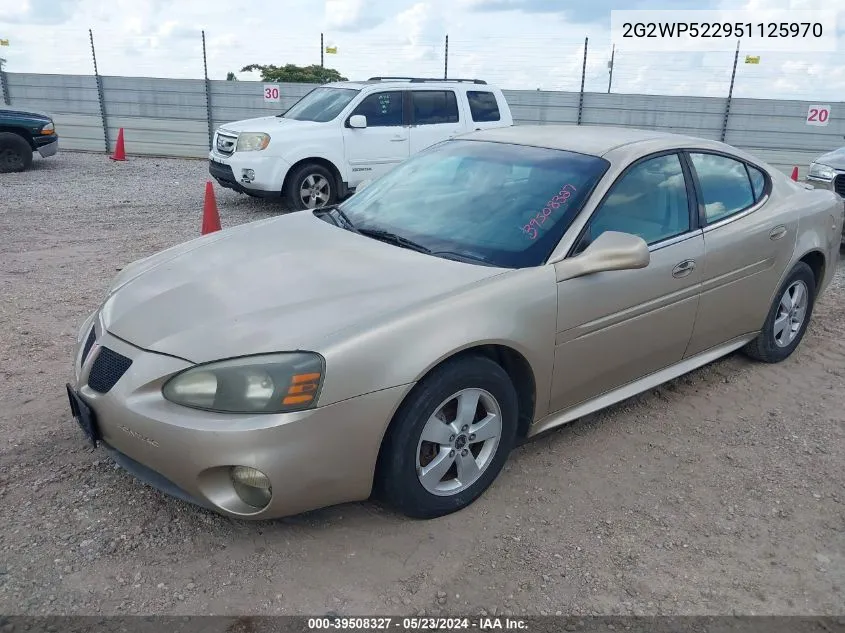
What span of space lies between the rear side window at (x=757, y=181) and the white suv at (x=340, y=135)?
18.9ft

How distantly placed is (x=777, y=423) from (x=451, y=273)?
88.5 inches

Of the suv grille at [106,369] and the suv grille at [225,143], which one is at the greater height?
the suv grille at [225,143]

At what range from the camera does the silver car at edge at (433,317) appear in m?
2.62

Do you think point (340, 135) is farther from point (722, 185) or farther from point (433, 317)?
point (433, 317)

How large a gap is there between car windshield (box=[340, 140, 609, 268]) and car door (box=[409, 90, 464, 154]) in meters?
6.29

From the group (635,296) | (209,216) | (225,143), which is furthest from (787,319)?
(225,143)

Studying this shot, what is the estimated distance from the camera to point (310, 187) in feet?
32.3

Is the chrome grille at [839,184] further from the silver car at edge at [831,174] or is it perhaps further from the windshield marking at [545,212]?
the windshield marking at [545,212]

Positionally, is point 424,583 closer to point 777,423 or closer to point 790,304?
point 777,423

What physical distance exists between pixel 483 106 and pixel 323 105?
2372 millimetres

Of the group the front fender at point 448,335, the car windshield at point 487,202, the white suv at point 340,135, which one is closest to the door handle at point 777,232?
the car windshield at point 487,202

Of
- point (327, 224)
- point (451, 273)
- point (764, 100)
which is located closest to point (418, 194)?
point (327, 224)

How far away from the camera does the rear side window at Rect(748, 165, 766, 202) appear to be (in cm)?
441

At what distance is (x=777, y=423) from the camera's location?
4.09 metres
